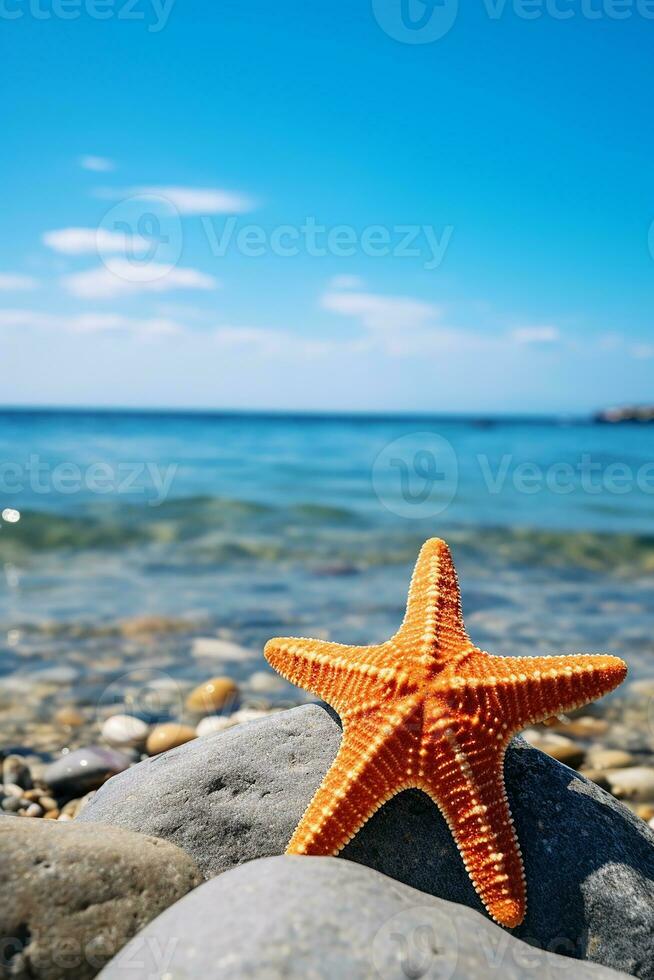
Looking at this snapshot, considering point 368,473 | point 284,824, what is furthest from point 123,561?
point 368,473

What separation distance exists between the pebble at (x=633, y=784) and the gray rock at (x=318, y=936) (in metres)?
2.81

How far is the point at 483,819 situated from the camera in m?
3.07

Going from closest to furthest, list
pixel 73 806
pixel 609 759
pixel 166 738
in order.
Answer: pixel 73 806, pixel 609 759, pixel 166 738

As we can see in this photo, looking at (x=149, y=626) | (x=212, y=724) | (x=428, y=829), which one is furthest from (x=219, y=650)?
(x=428, y=829)

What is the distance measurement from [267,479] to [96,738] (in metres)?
15.4

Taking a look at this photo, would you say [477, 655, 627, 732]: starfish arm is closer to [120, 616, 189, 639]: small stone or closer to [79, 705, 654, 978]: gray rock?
[79, 705, 654, 978]: gray rock

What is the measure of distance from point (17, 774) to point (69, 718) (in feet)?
3.28

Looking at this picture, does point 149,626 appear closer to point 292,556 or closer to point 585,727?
point 292,556

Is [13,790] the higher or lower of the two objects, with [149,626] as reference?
lower

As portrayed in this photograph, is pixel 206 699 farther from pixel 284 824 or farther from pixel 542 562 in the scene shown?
pixel 542 562

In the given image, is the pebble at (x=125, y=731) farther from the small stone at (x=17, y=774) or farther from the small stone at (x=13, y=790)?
the small stone at (x=13, y=790)

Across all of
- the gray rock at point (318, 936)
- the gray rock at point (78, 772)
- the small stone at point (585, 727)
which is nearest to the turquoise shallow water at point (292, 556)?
the small stone at point (585, 727)

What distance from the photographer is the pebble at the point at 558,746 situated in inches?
230

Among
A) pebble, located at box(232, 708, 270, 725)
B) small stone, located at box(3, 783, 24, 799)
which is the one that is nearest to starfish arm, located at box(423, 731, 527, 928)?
small stone, located at box(3, 783, 24, 799)
